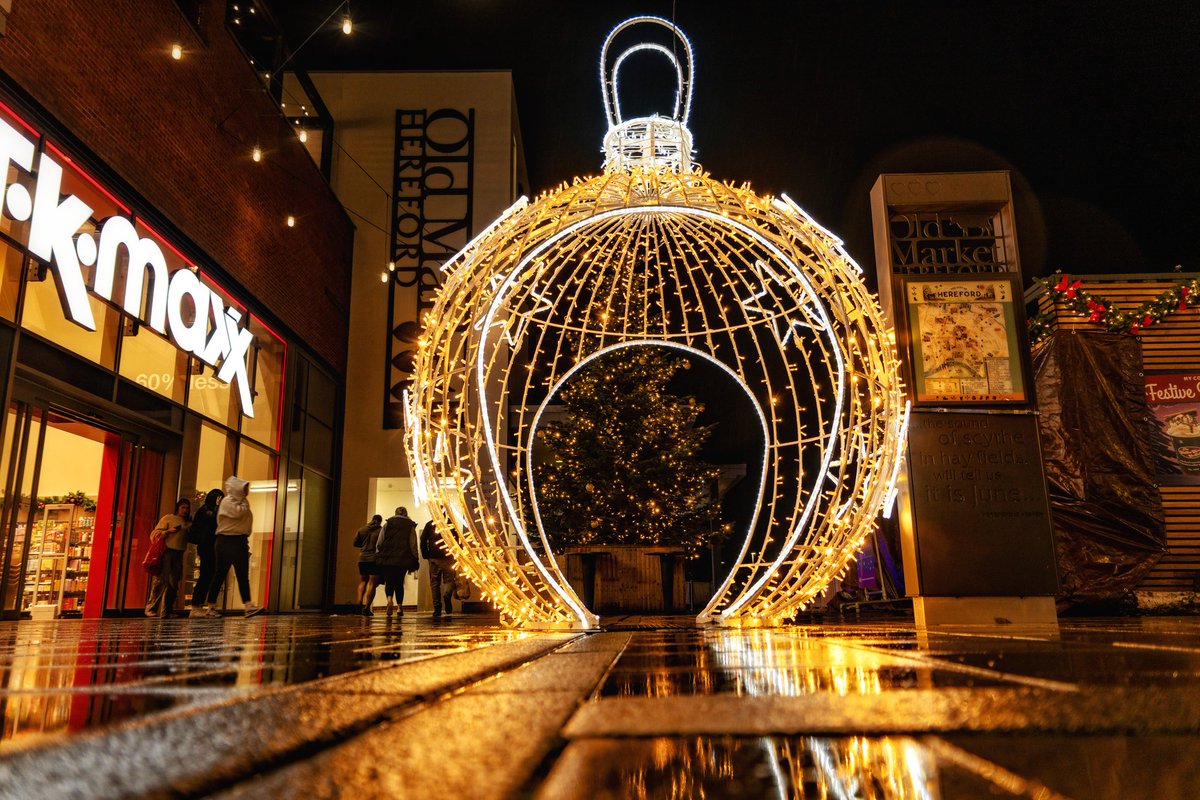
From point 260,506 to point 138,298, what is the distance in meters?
4.38

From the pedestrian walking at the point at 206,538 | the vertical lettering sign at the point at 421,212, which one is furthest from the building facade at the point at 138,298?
the vertical lettering sign at the point at 421,212

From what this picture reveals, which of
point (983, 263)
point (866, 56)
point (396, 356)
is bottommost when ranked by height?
point (983, 263)

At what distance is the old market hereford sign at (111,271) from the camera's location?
22.6ft

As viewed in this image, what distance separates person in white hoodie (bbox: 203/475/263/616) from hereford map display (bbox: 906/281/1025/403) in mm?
6795

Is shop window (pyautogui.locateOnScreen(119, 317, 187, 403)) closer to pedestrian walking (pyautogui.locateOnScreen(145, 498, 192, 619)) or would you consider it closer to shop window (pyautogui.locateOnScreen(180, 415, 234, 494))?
shop window (pyautogui.locateOnScreen(180, 415, 234, 494))

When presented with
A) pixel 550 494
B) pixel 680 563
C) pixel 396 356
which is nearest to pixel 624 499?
pixel 550 494

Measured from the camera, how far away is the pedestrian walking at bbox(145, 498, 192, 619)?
29.1 ft

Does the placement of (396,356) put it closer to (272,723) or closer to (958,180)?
(958,180)

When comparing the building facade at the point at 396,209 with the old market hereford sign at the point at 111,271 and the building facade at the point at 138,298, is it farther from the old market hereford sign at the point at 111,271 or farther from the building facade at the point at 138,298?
the old market hereford sign at the point at 111,271

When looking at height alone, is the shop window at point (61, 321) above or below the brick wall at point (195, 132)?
below

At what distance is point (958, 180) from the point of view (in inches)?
248

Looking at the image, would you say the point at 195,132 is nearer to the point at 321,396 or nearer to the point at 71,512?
the point at 71,512

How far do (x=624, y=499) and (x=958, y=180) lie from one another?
795 cm

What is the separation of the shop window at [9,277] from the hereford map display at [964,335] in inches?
288
